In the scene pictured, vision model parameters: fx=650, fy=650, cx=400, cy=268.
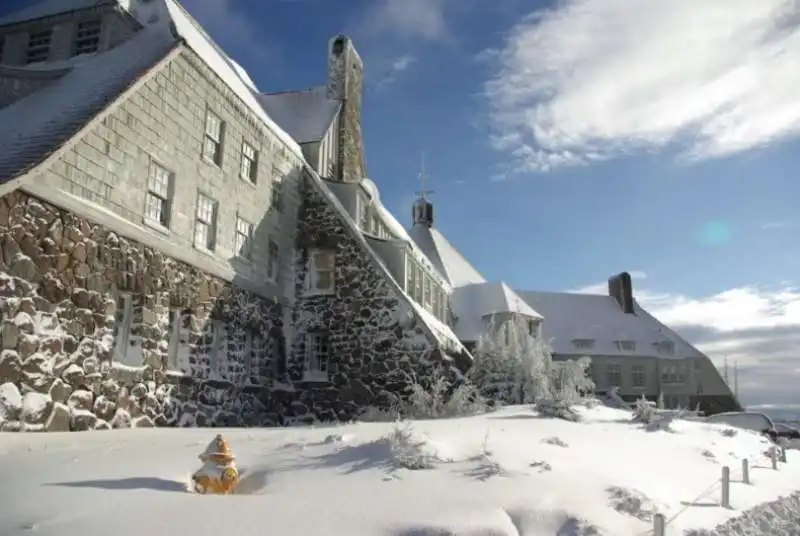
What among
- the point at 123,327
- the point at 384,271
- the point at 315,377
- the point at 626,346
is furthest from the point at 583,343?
the point at 123,327

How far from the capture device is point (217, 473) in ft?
22.2

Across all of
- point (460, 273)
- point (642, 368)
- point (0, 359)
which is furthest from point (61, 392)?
point (642, 368)

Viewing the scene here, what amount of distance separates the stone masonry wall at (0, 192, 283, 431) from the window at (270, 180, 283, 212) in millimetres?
3609

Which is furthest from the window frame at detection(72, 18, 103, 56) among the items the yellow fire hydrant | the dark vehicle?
the dark vehicle

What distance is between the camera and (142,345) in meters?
13.6

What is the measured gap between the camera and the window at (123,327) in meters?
13.1

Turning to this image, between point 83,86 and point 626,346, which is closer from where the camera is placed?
point 83,86

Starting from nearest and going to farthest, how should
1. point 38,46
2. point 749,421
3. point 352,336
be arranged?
point 38,46
point 352,336
point 749,421

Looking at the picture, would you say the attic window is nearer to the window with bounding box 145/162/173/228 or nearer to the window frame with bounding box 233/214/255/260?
the window frame with bounding box 233/214/255/260

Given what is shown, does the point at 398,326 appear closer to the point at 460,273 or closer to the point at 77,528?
the point at 77,528

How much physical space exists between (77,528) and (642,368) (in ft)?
150

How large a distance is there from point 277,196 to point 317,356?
508 centimetres

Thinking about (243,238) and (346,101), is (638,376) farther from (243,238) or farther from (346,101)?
(243,238)

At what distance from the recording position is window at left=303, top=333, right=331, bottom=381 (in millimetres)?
19591
